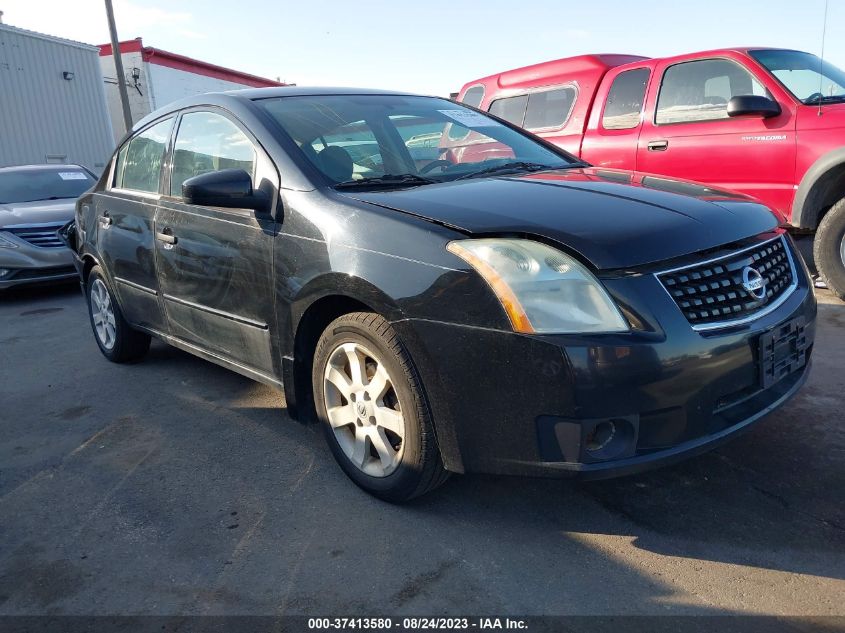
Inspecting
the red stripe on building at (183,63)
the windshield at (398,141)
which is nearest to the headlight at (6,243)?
the windshield at (398,141)

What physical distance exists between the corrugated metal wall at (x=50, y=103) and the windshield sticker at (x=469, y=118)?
1485cm

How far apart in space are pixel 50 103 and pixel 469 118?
51.8 feet

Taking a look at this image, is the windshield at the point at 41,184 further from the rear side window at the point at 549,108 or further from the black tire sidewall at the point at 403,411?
the black tire sidewall at the point at 403,411

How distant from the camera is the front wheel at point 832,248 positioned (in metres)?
5.19

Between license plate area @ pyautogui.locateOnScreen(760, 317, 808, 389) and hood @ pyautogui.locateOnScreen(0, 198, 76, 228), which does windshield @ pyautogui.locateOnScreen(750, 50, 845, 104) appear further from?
hood @ pyautogui.locateOnScreen(0, 198, 76, 228)

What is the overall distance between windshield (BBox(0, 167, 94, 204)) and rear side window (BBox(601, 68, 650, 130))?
20.8ft

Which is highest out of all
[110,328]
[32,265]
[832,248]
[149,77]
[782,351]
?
[149,77]

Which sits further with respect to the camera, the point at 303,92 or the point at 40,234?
the point at 40,234

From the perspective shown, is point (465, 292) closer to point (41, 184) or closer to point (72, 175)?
point (41, 184)

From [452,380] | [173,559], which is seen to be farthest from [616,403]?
[173,559]

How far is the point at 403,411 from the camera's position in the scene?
→ 2.51m

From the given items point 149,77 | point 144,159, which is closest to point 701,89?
point 144,159

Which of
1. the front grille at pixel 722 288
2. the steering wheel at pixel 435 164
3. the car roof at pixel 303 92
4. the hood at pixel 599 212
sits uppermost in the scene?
the car roof at pixel 303 92

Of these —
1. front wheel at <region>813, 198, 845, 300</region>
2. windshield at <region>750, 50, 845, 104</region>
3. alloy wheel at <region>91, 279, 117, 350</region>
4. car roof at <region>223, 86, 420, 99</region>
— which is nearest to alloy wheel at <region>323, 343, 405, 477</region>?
car roof at <region>223, 86, 420, 99</region>
